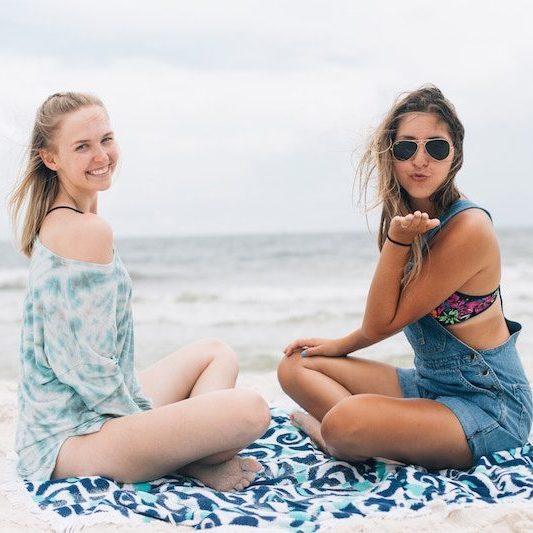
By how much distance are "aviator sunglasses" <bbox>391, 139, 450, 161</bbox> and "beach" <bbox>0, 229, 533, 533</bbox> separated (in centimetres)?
160

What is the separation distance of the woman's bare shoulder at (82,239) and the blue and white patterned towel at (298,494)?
0.98 metres

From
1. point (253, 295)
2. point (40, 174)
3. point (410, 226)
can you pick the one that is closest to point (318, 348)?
point (410, 226)

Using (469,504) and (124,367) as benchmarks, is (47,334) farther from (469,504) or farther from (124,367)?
(469,504)

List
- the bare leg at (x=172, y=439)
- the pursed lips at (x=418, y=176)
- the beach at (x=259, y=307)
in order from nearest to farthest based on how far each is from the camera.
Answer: the beach at (x=259, y=307)
the bare leg at (x=172, y=439)
the pursed lips at (x=418, y=176)

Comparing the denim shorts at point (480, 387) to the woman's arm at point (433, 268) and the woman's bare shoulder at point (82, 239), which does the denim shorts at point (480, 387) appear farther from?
the woman's bare shoulder at point (82, 239)

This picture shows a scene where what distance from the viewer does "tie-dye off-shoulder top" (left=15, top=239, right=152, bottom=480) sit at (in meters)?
3.11

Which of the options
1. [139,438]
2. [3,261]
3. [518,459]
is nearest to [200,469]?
[139,438]

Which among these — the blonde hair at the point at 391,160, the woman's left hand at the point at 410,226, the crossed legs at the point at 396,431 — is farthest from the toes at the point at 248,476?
the woman's left hand at the point at 410,226

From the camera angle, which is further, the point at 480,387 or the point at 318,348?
the point at 318,348

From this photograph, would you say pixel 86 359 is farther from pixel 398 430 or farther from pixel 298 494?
pixel 398 430

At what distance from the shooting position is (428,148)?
344cm

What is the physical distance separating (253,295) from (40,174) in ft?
43.1

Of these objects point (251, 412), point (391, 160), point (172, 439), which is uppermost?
point (391, 160)

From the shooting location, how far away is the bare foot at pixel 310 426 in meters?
3.81
